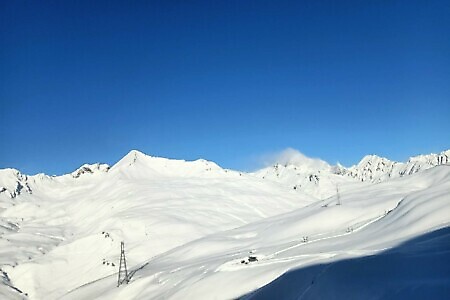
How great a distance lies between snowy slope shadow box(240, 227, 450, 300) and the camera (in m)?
16.7

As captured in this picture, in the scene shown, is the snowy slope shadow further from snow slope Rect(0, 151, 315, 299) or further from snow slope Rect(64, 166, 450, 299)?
snow slope Rect(0, 151, 315, 299)

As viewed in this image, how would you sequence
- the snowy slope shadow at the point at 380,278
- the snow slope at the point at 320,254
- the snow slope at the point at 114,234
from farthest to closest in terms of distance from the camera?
1. the snow slope at the point at 114,234
2. the snow slope at the point at 320,254
3. the snowy slope shadow at the point at 380,278

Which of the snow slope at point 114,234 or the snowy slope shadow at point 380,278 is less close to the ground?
the snow slope at point 114,234

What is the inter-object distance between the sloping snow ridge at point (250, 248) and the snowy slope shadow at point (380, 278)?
0.07m

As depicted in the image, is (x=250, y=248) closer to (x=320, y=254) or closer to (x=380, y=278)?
(x=320, y=254)

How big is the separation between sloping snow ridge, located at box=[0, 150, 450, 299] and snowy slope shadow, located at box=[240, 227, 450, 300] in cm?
7

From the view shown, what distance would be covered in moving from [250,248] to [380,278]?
47.4m

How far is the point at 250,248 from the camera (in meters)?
65.9

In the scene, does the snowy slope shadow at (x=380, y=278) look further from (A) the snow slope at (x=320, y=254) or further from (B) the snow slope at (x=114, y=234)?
(B) the snow slope at (x=114, y=234)

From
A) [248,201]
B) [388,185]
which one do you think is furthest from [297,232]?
[248,201]

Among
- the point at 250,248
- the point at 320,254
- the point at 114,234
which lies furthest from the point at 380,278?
the point at 114,234

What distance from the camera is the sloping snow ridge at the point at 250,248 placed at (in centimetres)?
2150

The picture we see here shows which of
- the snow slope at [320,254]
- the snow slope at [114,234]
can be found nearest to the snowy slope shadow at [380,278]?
the snow slope at [320,254]

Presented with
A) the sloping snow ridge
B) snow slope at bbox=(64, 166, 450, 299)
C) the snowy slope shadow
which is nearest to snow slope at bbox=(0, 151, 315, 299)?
the sloping snow ridge
